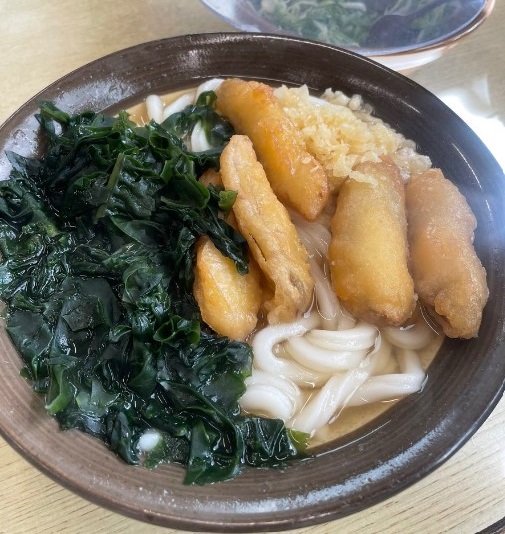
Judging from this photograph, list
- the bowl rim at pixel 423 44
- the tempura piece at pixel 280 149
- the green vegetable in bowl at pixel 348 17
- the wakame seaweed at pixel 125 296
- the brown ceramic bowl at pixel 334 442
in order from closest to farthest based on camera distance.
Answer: the brown ceramic bowl at pixel 334 442, the wakame seaweed at pixel 125 296, the tempura piece at pixel 280 149, the bowl rim at pixel 423 44, the green vegetable in bowl at pixel 348 17

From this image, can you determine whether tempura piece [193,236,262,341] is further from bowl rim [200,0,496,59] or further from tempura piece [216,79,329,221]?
bowl rim [200,0,496,59]

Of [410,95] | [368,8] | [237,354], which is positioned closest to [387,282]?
[237,354]

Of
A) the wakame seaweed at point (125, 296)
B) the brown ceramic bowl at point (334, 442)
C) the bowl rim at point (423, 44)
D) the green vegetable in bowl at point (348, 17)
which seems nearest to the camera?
the brown ceramic bowl at point (334, 442)

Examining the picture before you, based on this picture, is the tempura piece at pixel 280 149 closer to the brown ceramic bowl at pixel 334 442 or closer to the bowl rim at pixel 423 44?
the brown ceramic bowl at pixel 334 442

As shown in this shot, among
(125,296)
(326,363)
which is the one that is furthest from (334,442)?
(125,296)

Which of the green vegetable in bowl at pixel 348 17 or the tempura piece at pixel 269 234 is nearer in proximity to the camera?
the tempura piece at pixel 269 234

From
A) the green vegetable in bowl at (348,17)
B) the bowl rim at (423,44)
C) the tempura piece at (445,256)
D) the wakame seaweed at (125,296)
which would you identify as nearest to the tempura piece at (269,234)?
the wakame seaweed at (125,296)

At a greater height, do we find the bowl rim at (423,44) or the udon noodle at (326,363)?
the bowl rim at (423,44)

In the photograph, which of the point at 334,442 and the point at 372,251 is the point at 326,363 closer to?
the point at 334,442

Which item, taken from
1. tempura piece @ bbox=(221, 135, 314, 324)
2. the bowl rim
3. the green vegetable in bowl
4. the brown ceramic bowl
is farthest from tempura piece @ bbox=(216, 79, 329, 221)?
the green vegetable in bowl
